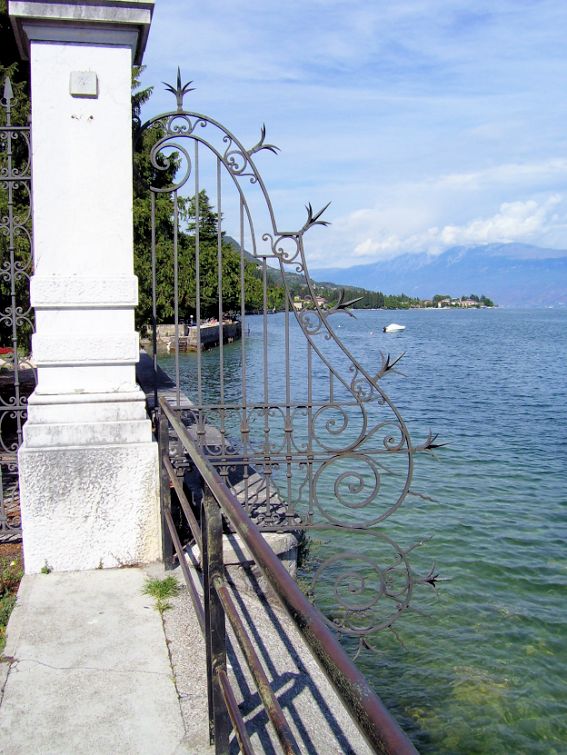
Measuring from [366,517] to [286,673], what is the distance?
687cm

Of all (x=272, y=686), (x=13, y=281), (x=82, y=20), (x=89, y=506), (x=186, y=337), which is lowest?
(x=272, y=686)

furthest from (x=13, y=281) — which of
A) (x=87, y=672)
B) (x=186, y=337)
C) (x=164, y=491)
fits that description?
(x=186, y=337)

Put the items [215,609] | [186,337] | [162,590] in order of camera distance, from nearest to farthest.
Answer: [215,609], [162,590], [186,337]

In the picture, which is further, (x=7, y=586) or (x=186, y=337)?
(x=186, y=337)

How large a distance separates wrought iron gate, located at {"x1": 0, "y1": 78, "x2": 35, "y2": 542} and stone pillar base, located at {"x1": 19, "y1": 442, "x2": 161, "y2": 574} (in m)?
0.56

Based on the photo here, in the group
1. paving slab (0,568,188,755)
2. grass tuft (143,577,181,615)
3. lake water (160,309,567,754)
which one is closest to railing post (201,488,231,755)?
paving slab (0,568,188,755)

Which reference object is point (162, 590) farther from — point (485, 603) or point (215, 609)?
point (485, 603)

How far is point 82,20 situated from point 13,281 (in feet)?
5.09

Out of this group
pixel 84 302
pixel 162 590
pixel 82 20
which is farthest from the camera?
pixel 84 302

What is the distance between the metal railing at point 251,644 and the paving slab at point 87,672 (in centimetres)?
34

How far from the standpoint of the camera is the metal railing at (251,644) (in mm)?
1190

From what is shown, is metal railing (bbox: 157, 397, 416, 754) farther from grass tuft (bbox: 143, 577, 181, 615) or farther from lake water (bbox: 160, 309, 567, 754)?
lake water (bbox: 160, 309, 567, 754)

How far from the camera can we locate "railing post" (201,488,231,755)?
2.48 meters

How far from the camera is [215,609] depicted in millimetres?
2547
